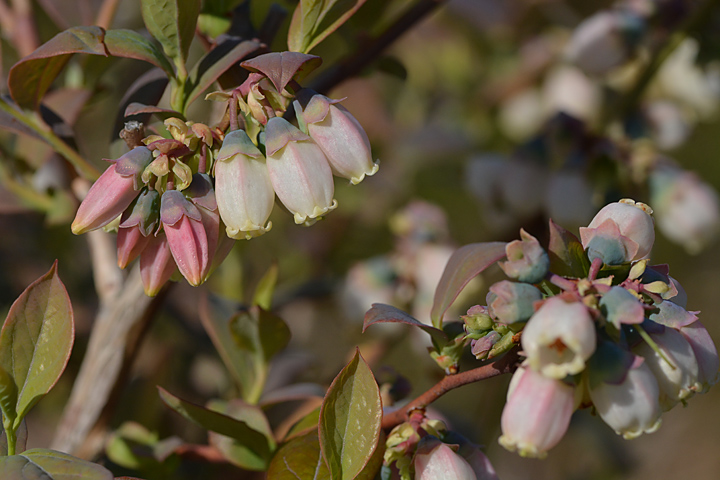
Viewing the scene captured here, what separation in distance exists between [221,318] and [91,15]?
55cm

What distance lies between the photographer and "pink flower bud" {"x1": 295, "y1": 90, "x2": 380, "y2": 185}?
2.11 feet

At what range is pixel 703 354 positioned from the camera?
1.95ft

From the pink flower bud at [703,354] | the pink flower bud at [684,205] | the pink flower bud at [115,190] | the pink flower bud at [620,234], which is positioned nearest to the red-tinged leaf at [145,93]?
the pink flower bud at [115,190]

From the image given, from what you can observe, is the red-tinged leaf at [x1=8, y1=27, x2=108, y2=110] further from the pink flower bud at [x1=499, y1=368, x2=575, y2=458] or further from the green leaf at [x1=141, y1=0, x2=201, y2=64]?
the pink flower bud at [x1=499, y1=368, x2=575, y2=458]

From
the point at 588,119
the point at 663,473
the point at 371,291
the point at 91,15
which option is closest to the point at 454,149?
the point at 588,119

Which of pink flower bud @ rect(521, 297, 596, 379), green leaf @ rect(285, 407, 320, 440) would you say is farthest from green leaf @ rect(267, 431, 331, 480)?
pink flower bud @ rect(521, 297, 596, 379)

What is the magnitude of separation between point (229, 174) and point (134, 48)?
0.18 metres

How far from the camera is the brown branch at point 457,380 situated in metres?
0.61

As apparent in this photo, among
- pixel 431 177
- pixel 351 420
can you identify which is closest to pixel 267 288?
pixel 351 420

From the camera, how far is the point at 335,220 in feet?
6.03

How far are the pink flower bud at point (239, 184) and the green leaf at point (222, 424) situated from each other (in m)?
0.21

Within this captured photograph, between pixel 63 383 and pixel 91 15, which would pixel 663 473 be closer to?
pixel 63 383

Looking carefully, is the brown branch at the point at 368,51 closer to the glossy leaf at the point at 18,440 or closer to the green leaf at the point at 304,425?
the green leaf at the point at 304,425

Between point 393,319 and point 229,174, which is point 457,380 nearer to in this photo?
point 393,319
